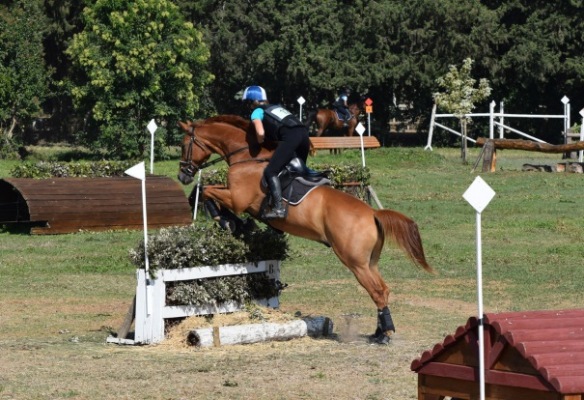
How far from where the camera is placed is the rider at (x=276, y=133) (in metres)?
13.0

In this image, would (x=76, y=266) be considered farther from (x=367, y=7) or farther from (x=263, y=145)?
(x=367, y=7)

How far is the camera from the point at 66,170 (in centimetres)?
2522

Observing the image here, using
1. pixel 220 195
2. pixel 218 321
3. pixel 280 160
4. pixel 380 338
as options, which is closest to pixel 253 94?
pixel 280 160

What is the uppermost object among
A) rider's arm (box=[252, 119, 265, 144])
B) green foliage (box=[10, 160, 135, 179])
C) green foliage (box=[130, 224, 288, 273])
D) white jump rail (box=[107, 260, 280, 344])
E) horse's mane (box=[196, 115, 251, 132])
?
horse's mane (box=[196, 115, 251, 132])

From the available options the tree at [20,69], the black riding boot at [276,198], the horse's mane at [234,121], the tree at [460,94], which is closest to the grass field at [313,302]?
the black riding boot at [276,198]

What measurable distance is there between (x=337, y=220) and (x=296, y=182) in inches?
24.6

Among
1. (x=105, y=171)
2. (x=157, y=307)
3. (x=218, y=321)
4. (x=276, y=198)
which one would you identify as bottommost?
(x=218, y=321)

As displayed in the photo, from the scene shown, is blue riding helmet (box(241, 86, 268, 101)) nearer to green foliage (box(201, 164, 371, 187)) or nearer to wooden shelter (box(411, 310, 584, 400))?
wooden shelter (box(411, 310, 584, 400))

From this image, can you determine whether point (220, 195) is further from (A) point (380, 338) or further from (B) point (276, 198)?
(A) point (380, 338)

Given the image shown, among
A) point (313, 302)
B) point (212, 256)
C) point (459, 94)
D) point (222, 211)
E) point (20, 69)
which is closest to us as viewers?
point (212, 256)

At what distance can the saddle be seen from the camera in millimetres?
13055

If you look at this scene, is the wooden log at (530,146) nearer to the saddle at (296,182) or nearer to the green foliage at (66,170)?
the green foliage at (66,170)

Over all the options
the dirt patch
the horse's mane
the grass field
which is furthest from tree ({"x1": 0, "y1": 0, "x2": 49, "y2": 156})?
the dirt patch

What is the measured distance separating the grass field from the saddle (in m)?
1.46
